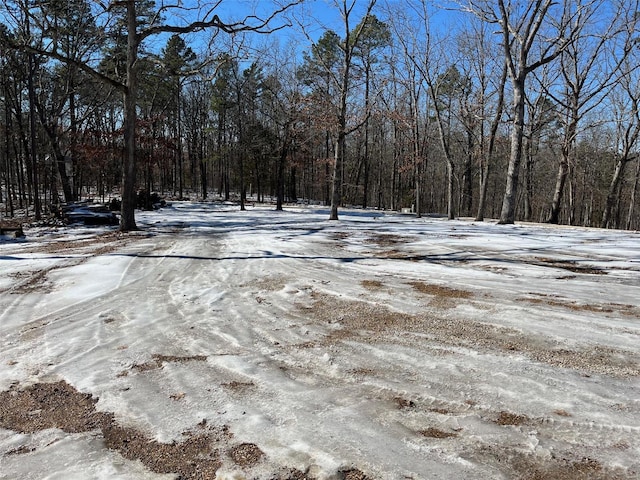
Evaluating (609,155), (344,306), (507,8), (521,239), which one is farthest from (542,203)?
(344,306)

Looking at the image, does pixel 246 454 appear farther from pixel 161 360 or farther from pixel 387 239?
pixel 387 239

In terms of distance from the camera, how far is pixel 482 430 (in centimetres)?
223

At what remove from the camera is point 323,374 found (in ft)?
9.68

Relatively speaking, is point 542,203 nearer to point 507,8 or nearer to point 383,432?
point 507,8

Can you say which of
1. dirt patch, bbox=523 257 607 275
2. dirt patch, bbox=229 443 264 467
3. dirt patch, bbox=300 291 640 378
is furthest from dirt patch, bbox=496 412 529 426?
dirt patch, bbox=523 257 607 275

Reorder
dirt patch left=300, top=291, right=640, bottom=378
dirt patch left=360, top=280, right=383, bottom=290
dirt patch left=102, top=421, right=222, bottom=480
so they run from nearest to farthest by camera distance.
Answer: dirt patch left=102, top=421, right=222, bottom=480 → dirt patch left=300, top=291, right=640, bottom=378 → dirt patch left=360, top=280, right=383, bottom=290

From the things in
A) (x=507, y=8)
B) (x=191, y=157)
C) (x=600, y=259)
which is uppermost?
(x=507, y=8)

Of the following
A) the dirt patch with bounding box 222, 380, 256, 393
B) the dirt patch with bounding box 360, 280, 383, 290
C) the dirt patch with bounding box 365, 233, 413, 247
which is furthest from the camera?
the dirt patch with bounding box 365, 233, 413, 247

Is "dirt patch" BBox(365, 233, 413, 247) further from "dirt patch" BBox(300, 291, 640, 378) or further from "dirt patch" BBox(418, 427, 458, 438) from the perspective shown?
"dirt patch" BBox(418, 427, 458, 438)

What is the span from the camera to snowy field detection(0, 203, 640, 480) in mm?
2047

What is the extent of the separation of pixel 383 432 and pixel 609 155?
154ft

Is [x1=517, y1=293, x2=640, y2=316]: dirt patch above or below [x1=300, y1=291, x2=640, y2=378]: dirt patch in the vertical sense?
above

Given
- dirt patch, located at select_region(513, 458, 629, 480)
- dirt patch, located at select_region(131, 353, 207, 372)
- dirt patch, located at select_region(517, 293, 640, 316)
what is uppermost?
dirt patch, located at select_region(517, 293, 640, 316)

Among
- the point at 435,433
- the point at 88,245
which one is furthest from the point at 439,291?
the point at 88,245
